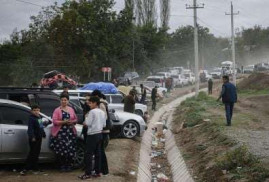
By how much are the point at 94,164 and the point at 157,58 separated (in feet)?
166

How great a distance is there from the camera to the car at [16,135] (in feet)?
33.4

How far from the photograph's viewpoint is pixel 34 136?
10.1 meters

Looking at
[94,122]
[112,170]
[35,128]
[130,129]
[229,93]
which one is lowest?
[112,170]

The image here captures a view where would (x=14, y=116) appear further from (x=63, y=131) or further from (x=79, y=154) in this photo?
(x=79, y=154)

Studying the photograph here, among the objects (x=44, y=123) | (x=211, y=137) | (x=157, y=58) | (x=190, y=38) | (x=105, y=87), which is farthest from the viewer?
(x=190, y=38)

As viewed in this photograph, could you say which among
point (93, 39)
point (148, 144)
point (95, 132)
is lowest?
point (148, 144)

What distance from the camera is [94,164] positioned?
10.3m

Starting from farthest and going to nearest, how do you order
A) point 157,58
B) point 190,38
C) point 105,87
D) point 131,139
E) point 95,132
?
point 190,38
point 157,58
point 105,87
point 131,139
point 95,132

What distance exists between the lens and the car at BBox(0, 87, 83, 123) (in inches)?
484

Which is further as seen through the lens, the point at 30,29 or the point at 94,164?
the point at 30,29

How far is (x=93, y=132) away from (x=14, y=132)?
186 cm

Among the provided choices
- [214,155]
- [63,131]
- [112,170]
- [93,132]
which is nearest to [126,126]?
[214,155]

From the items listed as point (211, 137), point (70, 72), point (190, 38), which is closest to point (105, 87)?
point (211, 137)

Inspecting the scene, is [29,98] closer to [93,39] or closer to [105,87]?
[105,87]
